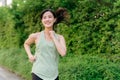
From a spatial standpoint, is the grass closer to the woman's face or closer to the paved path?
the paved path

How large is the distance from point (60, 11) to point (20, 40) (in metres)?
10.5

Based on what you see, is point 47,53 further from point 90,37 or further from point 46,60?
point 90,37

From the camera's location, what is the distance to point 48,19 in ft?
15.6

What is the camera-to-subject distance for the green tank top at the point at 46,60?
15.1 ft

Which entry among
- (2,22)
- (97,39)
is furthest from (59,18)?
(2,22)

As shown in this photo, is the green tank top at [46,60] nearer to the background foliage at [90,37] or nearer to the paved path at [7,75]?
the background foliage at [90,37]

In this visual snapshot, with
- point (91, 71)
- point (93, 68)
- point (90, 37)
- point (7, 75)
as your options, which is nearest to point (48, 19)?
Result: point (91, 71)

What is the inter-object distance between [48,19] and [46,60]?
1.72 ft

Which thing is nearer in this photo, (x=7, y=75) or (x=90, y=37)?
(x=90, y=37)

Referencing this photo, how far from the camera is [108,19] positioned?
365 inches

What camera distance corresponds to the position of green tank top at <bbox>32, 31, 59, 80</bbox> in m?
4.60

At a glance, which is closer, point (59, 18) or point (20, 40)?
point (59, 18)

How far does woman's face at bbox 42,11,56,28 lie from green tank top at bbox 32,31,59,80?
0.22 meters

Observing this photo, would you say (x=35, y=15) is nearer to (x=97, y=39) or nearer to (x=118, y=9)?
(x=97, y=39)
